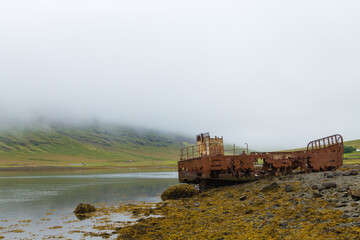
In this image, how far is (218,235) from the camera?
37.1ft

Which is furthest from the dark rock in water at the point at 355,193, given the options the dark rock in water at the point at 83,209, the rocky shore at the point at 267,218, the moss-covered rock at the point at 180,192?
the dark rock in water at the point at 83,209

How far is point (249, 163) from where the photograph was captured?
25.8 m

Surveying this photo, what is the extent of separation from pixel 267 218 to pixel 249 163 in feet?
44.2

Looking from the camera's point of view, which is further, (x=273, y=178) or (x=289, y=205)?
(x=273, y=178)

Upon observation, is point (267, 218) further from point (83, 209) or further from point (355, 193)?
point (83, 209)

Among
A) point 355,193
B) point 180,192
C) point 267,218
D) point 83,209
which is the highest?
point 355,193

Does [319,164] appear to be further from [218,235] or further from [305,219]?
[218,235]

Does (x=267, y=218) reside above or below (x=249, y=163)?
below

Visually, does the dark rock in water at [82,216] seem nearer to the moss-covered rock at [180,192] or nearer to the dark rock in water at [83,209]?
the dark rock in water at [83,209]

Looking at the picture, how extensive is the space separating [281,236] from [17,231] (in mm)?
13711

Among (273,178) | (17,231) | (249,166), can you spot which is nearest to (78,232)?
(17,231)

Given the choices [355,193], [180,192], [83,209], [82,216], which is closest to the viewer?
[355,193]

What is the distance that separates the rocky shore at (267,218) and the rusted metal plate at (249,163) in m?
6.64

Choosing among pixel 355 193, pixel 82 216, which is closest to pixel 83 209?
pixel 82 216
